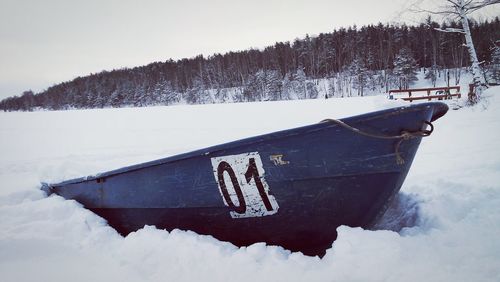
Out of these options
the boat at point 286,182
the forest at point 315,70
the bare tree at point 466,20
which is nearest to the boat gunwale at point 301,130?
the boat at point 286,182

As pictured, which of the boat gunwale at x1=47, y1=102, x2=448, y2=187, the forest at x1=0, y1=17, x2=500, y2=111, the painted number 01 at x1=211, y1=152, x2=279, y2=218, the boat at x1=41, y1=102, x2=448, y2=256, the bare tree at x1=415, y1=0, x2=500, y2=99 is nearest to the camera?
the boat gunwale at x1=47, y1=102, x2=448, y2=187

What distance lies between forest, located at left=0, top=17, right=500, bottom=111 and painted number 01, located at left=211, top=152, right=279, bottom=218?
43.9 metres

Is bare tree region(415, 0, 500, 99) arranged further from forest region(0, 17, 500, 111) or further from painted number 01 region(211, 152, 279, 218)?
forest region(0, 17, 500, 111)

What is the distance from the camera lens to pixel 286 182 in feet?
8.16

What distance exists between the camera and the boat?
89.3 inches

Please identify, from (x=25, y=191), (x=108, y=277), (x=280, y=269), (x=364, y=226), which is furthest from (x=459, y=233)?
(x=25, y=191)

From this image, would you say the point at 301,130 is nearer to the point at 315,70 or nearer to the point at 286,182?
the point at 286,182

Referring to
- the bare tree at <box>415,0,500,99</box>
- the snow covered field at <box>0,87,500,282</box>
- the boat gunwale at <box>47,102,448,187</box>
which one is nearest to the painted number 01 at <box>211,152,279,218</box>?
the boat gunwale at <box>47,102,448,187</box>

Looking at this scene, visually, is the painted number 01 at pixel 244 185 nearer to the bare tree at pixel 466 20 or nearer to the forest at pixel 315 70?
the bare tree at pixel 466 20

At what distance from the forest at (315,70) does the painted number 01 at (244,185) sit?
43.9 metres

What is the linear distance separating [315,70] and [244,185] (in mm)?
60123

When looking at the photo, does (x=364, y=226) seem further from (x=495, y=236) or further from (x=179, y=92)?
(x=179, y=92)

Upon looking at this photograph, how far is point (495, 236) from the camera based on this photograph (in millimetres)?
2092

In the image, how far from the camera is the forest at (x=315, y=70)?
47656 mm
